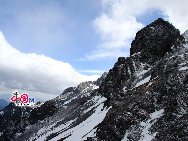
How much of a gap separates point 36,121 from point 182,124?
434 feet

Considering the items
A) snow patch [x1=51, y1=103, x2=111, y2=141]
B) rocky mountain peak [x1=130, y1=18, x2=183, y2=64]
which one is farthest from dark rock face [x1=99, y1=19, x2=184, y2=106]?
snow patch [x1=51, y1=103, x2=111, y2=141]

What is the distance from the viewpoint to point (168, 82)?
18.9 m

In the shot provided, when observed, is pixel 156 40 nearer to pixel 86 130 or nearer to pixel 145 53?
pixel 145 53

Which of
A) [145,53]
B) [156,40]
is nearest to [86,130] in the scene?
[145,53]

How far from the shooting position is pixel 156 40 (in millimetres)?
52344

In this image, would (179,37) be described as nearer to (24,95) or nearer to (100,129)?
(100,129)

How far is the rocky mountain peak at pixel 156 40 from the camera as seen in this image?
4930 cm

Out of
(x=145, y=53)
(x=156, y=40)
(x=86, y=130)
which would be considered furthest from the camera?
(x=156, y=40)

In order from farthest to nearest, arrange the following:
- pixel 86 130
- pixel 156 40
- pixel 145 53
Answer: pixel 156 40, pixel 145 53, pixel 86 130

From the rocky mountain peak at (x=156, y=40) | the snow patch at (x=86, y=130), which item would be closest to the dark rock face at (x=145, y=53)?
the rocky mountain peak at (x=156, y=40)

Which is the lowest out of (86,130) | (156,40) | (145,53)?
(86,130)

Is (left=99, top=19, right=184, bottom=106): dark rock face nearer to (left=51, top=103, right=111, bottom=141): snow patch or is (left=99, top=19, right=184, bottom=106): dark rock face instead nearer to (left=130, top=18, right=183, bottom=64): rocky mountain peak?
(left=130, top=18, right=183, bottom=64): rocky mountain peak

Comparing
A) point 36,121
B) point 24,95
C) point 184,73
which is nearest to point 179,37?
point 184,73

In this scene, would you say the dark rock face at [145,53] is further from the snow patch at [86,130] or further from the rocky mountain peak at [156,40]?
the snow patch at [86,130]
